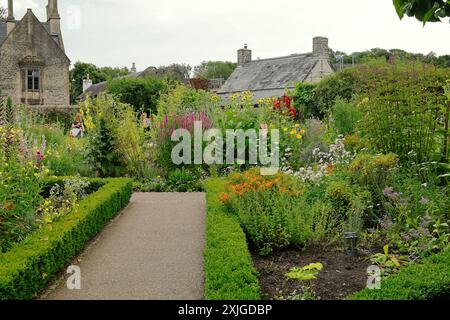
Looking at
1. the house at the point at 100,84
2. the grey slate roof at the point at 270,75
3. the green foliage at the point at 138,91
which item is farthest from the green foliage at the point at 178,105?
the house at the point at 100,84

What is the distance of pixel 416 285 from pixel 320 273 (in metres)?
1.15

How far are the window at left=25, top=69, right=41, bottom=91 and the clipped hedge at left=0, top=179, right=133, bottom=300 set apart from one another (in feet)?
83.4

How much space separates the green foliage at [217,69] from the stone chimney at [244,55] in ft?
91.5

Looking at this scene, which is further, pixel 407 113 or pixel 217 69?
pixel 217 69

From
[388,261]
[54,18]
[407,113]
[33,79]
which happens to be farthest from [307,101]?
[54,18]

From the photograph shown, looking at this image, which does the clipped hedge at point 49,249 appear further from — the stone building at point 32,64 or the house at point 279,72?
the house at point 279,72

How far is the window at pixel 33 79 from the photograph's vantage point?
3086cm

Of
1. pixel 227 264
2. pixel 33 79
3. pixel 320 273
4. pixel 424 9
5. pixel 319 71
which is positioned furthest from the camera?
pixel 319 71

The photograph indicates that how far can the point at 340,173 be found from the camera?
297 inches

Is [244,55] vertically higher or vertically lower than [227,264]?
higher

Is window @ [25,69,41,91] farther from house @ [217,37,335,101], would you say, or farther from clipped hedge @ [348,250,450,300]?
clipped hedge @ [348,250,450,300]

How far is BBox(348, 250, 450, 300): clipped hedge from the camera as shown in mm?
3847

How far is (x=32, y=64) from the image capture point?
3072cm

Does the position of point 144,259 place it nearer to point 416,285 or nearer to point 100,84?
point 416,285
